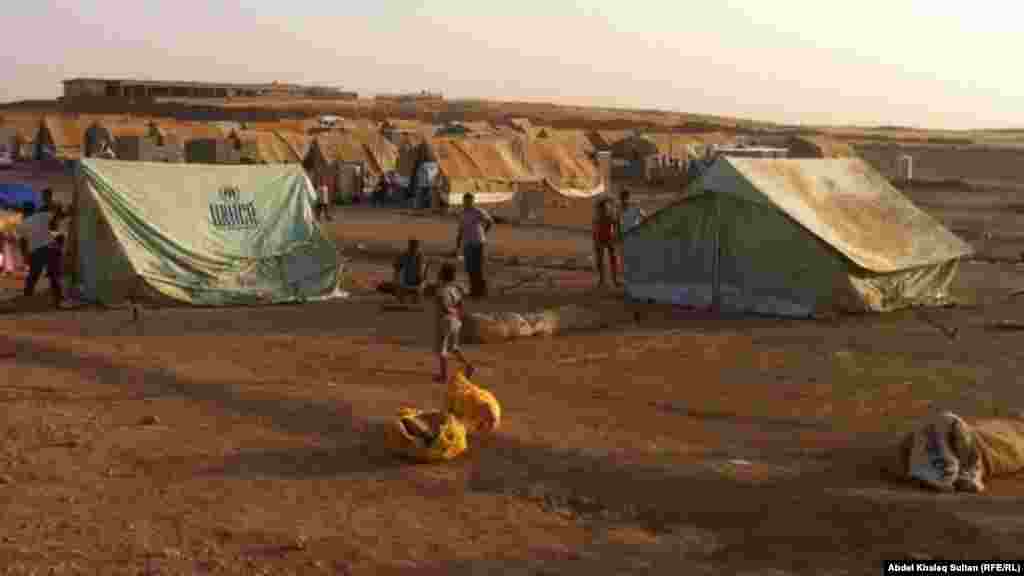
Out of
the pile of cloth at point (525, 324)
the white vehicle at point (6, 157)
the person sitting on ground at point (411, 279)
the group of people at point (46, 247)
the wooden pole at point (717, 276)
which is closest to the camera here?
the pile of cloth at point (525, 324)

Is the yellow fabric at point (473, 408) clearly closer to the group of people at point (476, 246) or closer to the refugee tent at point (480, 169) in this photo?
the group of people at point (476, 246)

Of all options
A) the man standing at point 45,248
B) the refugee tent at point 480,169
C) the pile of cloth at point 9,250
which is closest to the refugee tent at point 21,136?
the refugee tent at point 480,169

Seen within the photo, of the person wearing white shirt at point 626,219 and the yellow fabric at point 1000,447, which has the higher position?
the person wearing white shirt at point 626,219

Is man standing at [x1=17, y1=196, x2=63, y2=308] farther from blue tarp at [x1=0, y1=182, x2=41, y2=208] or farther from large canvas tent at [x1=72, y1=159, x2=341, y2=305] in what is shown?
blue tarp at [x1=0, y1=182, x2=41, y2=208]

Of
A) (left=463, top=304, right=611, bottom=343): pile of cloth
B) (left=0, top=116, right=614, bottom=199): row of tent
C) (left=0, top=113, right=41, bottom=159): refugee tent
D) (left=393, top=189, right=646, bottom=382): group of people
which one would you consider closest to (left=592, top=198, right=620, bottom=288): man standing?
(left=393, top=189, right=646, bottom=382): group of people

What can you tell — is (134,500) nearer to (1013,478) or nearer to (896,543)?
(896,543)

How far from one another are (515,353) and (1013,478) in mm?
6002

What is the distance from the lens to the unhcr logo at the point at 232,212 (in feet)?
58.3

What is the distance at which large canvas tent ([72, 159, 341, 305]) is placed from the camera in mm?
16562

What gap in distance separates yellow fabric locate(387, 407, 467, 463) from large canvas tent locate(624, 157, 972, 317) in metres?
8.84

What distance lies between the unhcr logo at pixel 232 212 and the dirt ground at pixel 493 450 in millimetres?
1962

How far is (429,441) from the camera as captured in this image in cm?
879

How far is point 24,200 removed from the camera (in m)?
26.1

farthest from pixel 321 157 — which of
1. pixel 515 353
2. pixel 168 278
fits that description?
pixel 515 353
